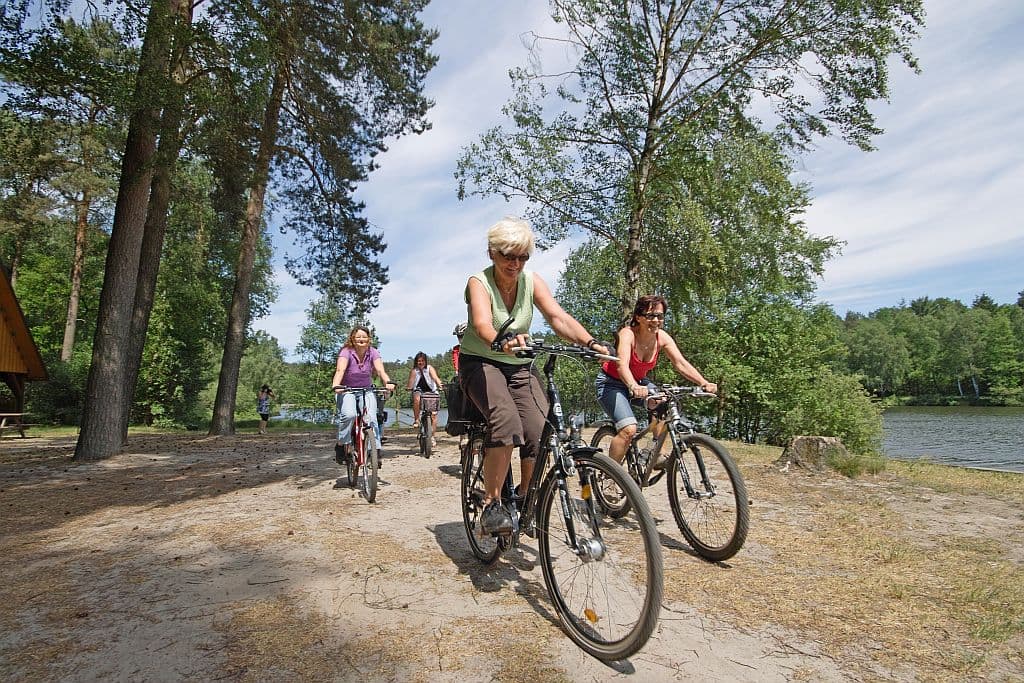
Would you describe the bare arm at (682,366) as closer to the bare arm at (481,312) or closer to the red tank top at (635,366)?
the red tank top at (635,366)

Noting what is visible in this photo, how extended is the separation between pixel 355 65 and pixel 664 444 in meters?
11.6

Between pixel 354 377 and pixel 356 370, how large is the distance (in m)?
0.09

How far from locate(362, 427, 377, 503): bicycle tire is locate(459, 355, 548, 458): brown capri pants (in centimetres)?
287

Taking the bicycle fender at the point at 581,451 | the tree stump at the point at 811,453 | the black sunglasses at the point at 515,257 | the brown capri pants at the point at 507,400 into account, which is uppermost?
the black sunglasses at the point at 515,257

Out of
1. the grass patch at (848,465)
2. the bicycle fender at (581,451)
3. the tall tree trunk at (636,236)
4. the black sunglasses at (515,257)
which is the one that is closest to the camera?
the bicycle fender at (581,451)

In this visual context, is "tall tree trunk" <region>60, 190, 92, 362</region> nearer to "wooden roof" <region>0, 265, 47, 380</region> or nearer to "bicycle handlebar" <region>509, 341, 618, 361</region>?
"wooden roof" <region>0, 265, 47, 380</region>

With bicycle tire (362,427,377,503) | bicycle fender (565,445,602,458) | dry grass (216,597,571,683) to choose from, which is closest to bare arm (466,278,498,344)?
bicycle fender (565,445,602,458)

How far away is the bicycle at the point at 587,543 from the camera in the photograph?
8.73 feet

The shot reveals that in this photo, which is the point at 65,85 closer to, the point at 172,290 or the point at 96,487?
the point at 96,487

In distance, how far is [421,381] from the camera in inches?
408

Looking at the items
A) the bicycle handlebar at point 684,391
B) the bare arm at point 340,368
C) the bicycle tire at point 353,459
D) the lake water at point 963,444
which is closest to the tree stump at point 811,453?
the bicycle handlebar at point 684,391

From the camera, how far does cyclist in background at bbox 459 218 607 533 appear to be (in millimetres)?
3416

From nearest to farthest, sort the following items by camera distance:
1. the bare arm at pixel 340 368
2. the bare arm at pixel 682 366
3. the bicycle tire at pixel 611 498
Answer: the bicycle tire at pixel 611 498 < the bare arm at pixel 682 366 < the bare arm at pixel 340 368

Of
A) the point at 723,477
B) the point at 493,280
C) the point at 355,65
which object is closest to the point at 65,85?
the point at 355,65
